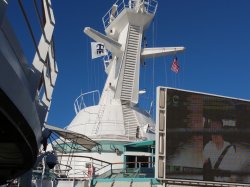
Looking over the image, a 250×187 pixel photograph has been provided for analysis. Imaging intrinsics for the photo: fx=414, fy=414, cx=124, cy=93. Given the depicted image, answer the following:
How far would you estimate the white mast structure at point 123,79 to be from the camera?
31016mm

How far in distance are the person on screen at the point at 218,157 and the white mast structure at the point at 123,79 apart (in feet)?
30.0

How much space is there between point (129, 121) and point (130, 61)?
569 cm

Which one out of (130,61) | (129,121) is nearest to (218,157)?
(129,121)

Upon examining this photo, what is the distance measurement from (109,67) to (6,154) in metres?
27.8

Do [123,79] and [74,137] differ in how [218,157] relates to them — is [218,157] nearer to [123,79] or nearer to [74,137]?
[74,137]

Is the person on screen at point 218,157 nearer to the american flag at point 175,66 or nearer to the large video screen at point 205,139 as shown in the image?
the large video screen at point 205,139

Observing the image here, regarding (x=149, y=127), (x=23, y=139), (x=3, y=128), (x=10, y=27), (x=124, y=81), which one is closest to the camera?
(x=10, y=27)

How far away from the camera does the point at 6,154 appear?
28.2 feet

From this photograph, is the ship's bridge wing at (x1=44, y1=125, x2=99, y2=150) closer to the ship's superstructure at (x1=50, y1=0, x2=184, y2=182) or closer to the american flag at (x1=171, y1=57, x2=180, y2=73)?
the ship's superstructure at (x1=50, y1=0, x2=184, y2=182)

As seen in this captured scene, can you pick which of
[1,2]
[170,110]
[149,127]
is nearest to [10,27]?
[1,2]

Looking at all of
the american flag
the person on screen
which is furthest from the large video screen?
the american flag

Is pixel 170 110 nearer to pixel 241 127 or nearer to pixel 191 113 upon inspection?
pixel 191 113

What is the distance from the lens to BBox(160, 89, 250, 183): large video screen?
20656 mm

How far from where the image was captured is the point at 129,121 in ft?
104
